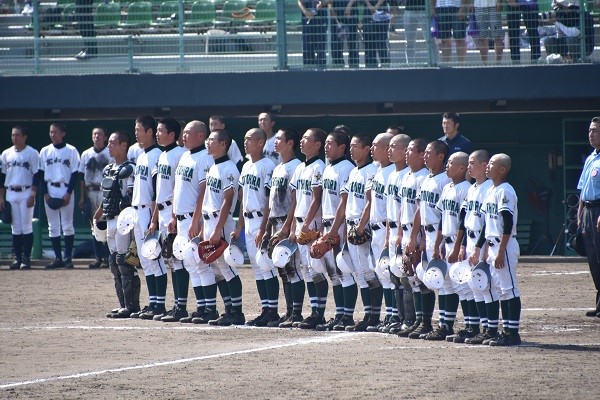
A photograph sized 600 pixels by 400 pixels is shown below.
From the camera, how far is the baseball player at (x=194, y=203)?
11.1 meters

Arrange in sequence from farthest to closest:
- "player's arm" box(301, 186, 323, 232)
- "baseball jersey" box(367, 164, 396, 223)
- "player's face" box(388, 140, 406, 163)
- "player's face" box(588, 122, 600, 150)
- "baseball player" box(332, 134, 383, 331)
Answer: "player's face" box(588, 122, 600, 150)
"player's arm" box(301, 186, 323, 232)
"baseball player" box(332, 134, 383, 331)
"baseball jersey" box(367, 164, 396, 223)
"player's face" box(388, 140, 406, 163)

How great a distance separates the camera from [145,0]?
778 inches

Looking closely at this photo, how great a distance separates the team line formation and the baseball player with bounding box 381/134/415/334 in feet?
0.04

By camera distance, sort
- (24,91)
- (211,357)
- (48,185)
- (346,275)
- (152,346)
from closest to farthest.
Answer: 1. (211,357)
2. (152,346)
3. (346,275)
4. (48,185)
5. (24,91)

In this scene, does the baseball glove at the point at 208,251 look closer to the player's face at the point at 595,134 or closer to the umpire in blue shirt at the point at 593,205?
the umpire in blue shirt at the point at 593,205

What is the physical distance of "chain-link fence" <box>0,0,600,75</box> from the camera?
1708cm

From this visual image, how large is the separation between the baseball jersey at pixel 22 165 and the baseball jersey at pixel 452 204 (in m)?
8.70

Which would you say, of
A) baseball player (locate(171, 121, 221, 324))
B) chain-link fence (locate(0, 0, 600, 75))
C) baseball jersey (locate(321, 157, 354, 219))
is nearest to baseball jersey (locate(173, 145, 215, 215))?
baseball player (locate(171, 121, 221, 324))

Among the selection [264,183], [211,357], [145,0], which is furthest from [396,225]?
[145,0]

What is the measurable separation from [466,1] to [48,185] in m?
6.68

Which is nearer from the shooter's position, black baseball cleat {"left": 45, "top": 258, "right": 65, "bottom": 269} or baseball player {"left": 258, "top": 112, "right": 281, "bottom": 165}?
baseball player {"left": 258, "top": 112, "right": 281, "bottom": 165}

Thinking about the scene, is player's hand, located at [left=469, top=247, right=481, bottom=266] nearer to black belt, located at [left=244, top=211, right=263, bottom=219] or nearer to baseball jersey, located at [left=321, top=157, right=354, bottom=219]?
baseball jersey, located at [left=321, top=157, right=354, bottom=219]

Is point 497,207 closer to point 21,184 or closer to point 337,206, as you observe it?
point 337,206

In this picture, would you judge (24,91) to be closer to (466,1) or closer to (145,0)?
(145,0)
